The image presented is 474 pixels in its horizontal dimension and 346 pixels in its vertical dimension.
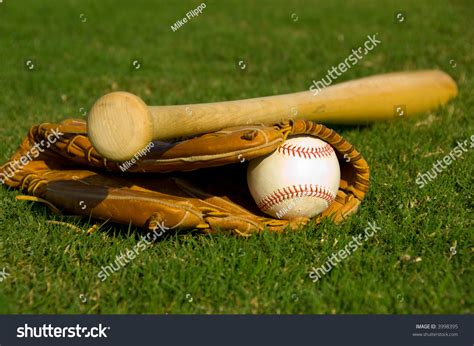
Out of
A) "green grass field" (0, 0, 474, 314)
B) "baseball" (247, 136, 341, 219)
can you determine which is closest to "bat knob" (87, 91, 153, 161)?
"green grass field" (0, 0, 474, 314)

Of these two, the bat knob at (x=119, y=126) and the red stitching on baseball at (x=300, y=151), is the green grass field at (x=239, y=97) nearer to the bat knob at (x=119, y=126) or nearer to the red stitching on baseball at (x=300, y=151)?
the red stitching on baseball at (x=300, y=151)

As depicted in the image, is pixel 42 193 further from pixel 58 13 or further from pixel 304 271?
pixel 58 13

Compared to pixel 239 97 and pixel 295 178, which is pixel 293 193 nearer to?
pixel 295 178

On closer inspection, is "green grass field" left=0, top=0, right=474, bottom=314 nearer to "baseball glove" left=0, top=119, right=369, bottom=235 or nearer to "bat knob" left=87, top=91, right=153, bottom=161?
"baseball glove" left=0, top=119, right=369, bottom=235

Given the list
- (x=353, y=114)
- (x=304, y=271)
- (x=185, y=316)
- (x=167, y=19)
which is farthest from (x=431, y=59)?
(x=185, y=316)

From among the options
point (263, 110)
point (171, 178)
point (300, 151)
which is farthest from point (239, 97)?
point (300, 151)

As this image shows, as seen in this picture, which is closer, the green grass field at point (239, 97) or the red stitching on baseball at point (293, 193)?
the green grass field at point (239, 97)

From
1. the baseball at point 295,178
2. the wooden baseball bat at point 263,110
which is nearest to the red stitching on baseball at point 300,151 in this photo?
the baseball at point 295,178
